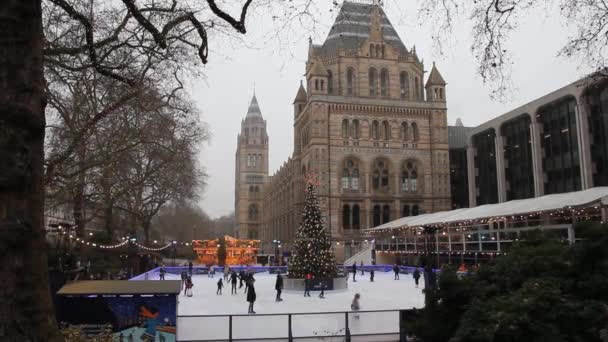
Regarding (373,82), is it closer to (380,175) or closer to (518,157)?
(380,175)

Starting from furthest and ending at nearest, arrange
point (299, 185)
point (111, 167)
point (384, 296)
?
point (299, 185)
point (384, 296)
point (111, 167)

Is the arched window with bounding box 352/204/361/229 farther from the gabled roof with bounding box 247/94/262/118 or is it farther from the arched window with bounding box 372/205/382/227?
the gabled roof with bounding box 247/94/262/118

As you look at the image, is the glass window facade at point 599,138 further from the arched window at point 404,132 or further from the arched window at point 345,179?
Result: the arched window at point 345,179

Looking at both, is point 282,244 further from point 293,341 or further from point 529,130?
point 293,341

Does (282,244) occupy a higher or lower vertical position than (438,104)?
lower

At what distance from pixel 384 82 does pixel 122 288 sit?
5269 cm

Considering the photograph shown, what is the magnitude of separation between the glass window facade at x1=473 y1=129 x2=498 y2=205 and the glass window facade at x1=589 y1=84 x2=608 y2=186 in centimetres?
1389

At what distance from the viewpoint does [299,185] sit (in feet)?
203

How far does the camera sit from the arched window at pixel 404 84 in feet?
201

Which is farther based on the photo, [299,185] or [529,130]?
[299,185]

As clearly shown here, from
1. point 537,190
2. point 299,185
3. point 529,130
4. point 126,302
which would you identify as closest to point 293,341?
point 126,302

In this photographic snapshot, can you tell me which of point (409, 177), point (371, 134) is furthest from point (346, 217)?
point (371, 134)

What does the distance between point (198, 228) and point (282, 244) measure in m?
25.3

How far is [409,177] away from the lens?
5866 centimetres
